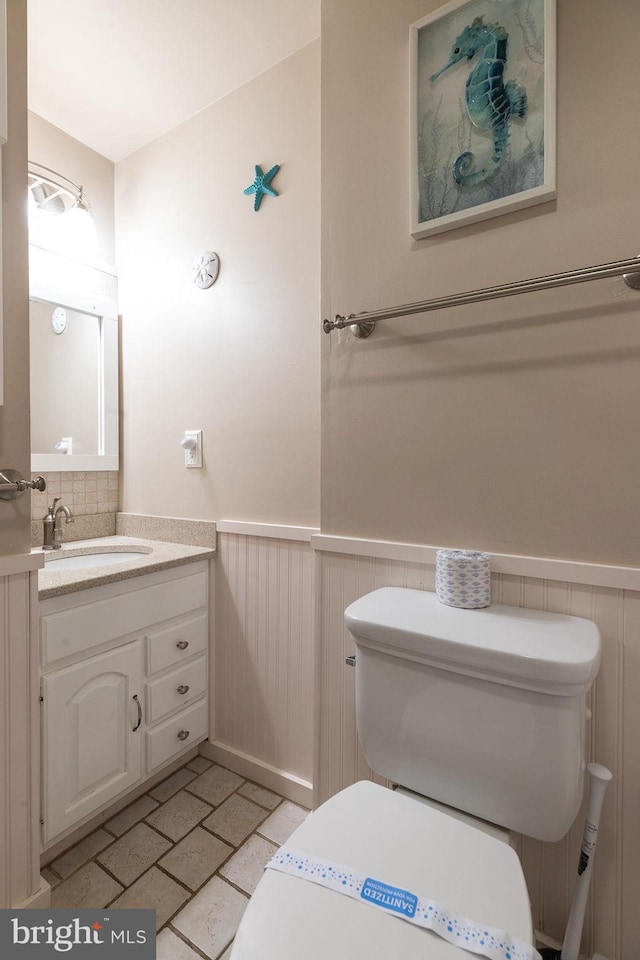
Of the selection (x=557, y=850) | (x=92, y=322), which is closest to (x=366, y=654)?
(x=557, y=850)

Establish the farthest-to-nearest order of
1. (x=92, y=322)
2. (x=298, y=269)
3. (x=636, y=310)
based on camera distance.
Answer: (x=92, y=322)
(x=298, y=269)
(x=636, y=310)

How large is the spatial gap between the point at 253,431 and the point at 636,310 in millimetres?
1072

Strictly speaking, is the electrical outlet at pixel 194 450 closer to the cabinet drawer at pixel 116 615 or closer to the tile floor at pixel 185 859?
the cabinet drawer at pixel 116 615

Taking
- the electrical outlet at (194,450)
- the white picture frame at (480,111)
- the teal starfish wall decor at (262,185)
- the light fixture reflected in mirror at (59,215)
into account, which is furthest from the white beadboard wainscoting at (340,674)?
the light fixture reflected in mirror at (59,215)

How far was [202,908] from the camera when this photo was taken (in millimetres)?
1121

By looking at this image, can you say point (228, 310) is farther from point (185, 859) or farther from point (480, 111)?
point (185, 859)

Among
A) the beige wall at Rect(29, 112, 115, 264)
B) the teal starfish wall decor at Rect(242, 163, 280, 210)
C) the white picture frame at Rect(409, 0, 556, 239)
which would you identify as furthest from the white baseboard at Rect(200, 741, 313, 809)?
the beige wall at Rect(29, 112, 115, 264)

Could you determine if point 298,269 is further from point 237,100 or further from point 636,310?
point 636,310

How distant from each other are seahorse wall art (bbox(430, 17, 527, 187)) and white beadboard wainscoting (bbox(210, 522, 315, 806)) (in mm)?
1029

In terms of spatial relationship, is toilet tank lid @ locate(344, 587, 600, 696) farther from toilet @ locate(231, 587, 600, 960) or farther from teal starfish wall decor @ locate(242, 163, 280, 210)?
teal starfish wall decor @ locate(242, 163, 280, 210)

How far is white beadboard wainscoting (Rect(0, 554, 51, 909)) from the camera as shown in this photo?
1005 millimetres

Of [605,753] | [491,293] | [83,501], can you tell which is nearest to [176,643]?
[83,501]

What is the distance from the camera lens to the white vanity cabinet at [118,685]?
1181 mm

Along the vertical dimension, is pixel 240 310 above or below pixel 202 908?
above
